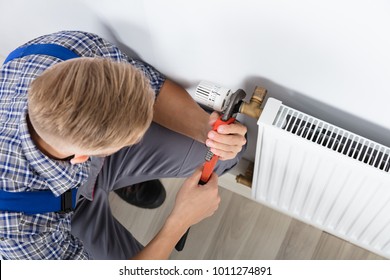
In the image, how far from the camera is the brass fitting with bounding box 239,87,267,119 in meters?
0.75

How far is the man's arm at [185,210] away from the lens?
0.83m

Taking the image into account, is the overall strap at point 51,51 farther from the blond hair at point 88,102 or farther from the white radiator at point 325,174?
the white radiator at point 325,174

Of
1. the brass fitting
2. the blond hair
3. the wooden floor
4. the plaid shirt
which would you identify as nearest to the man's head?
the blond hair

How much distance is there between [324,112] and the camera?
751mm

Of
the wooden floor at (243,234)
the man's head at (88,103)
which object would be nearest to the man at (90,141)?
the man's head at (88,103)

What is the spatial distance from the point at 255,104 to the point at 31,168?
0.38 m

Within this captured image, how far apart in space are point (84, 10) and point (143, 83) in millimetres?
289

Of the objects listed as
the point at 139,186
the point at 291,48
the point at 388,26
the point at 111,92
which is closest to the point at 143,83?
the point at 111,92

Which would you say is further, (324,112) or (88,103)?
(324,112)

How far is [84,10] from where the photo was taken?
822 mm

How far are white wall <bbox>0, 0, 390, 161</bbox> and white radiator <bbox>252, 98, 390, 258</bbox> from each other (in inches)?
1.6

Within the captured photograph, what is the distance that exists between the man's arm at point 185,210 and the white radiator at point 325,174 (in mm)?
133

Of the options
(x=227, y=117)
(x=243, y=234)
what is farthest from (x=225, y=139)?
(x=243, y=234)

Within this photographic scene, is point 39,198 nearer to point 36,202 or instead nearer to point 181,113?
point 36,202
